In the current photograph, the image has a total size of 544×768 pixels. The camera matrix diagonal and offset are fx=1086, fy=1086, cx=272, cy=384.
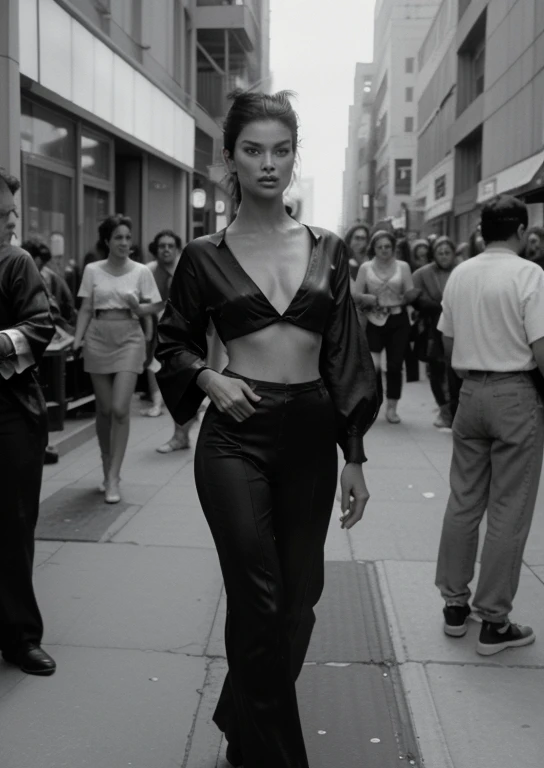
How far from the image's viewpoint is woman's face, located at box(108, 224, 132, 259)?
7.55 m

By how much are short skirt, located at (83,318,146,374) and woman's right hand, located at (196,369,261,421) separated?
14.9 feet

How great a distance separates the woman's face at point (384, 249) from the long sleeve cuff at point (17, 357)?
7.12 m

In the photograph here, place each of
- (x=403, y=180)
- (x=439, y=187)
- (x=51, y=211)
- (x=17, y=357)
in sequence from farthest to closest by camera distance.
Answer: (x=403, y=180)
(x=439, y=187)
(x=51, y=211)
(x=17, y=357)

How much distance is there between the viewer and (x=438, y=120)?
47.9m

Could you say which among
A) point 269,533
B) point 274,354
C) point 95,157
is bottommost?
point 269,533

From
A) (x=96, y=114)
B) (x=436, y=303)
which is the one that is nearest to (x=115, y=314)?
(x=436, y=303)

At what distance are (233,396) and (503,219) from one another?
2.19m

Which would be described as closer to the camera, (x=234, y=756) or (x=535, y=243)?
(x=234, y=756)

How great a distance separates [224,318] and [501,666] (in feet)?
7.19

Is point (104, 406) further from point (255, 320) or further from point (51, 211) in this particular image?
point (51, 211)

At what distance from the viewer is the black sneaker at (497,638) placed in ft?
15.1

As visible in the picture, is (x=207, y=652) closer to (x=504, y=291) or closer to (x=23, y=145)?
(x=504, y=291)

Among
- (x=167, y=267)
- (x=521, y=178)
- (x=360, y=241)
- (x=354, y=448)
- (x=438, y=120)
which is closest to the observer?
(x=354, y=448)

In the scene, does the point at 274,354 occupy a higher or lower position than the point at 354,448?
higher
